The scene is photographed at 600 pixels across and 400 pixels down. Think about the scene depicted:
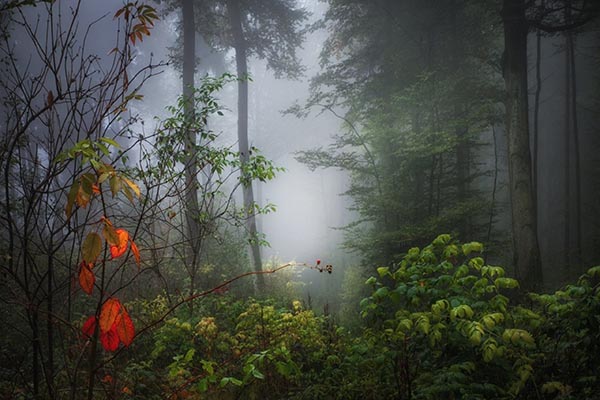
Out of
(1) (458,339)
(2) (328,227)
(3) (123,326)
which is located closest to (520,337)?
(1) (458,339)

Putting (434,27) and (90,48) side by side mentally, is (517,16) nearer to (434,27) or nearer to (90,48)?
(434,27)

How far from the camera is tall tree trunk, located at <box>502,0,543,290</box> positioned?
25.1 ft

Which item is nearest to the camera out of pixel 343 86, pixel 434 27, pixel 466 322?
pixel 466 322

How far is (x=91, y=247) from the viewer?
1.42 m

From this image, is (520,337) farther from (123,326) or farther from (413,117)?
(413,117)

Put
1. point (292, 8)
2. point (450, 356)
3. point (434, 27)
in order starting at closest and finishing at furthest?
1. point (450, 356)
2. point (434, 27)
3. point (292, 8)

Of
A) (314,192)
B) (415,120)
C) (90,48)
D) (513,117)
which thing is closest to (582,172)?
(513,117)

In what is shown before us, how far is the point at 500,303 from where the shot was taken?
8.83 feet

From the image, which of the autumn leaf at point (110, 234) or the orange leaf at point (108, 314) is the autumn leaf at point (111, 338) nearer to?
the orange leaf at point (108, 314)

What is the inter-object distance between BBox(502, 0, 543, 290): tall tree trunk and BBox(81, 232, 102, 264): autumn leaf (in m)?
8.86

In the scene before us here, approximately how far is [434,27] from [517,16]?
A: 233cm

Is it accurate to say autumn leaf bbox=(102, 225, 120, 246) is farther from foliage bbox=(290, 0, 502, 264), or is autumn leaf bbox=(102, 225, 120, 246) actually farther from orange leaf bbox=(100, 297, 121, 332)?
foliage bbox=(290, 0, 502, 264)

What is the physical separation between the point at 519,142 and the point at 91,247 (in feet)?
30.0

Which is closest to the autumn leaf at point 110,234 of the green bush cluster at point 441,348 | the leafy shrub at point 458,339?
the green bush cluster at point 441,348
